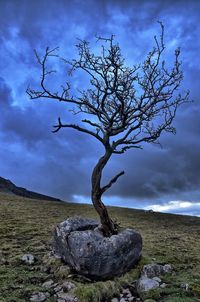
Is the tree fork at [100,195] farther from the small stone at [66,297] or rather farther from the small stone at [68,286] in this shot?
the small stone at [66,297]

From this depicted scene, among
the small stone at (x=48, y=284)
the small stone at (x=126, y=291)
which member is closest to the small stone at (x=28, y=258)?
the small stone at (x=48, y=284)

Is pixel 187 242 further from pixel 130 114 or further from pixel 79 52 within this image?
pixel 79 52

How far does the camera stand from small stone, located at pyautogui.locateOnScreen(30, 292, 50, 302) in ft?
62.2

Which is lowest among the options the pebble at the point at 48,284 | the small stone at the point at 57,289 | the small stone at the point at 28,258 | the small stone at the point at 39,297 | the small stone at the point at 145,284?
the small stone at the point at 39,297

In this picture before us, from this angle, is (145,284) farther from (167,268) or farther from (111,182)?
(111,182)

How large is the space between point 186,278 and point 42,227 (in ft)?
53.9

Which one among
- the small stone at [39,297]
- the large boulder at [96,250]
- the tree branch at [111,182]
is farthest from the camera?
the tree branch at [111,182]

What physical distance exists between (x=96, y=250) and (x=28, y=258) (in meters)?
5.04

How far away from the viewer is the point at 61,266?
22.4 metres

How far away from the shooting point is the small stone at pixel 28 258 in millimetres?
23953

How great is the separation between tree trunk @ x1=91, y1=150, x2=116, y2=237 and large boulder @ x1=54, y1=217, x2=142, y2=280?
62 cm

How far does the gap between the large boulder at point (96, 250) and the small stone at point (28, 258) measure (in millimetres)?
1665

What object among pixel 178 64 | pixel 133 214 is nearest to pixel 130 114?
pixel 178 64

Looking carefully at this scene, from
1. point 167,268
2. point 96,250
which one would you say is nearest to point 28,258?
point 96,250
